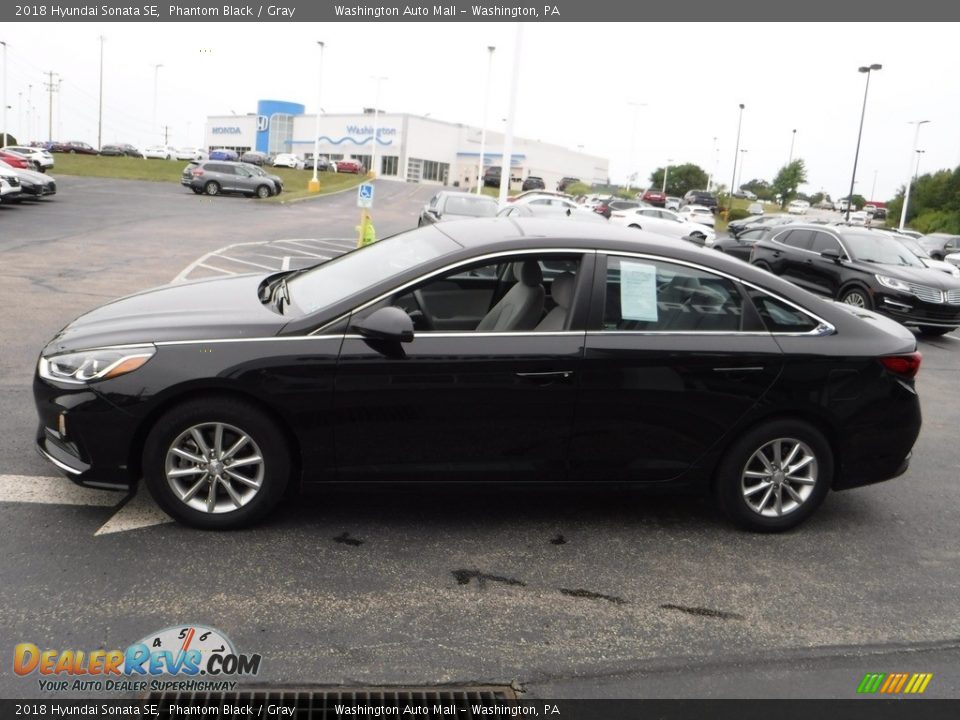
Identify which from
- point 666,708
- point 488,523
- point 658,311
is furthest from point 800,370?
point 666,708

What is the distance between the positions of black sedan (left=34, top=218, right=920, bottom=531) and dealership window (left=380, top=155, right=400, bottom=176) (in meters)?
96.7

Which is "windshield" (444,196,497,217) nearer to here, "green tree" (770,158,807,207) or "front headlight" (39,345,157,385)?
"front headlight" (39,345,157,385)

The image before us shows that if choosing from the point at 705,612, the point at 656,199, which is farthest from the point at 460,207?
the point at 656,199

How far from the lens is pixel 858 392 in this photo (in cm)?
474

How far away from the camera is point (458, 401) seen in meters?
4.26

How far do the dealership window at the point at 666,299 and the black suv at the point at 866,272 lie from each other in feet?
33.5

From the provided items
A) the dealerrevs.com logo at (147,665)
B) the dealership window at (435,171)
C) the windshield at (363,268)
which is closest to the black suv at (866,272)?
the windshield at (363,268)

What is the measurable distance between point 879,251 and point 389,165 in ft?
295

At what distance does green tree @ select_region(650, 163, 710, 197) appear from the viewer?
97750mm

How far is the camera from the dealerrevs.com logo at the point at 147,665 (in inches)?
121

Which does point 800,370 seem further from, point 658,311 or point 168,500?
point 168,500

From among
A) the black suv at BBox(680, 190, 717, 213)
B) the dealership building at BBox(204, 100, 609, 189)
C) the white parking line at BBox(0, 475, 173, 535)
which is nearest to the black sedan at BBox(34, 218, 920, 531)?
the white parking line at BBox(0, 475, 173, 535)

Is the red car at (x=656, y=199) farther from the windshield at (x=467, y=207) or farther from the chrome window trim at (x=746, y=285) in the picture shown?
the chrome window trim at (x=746, y=285)

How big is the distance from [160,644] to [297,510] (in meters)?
1.36
